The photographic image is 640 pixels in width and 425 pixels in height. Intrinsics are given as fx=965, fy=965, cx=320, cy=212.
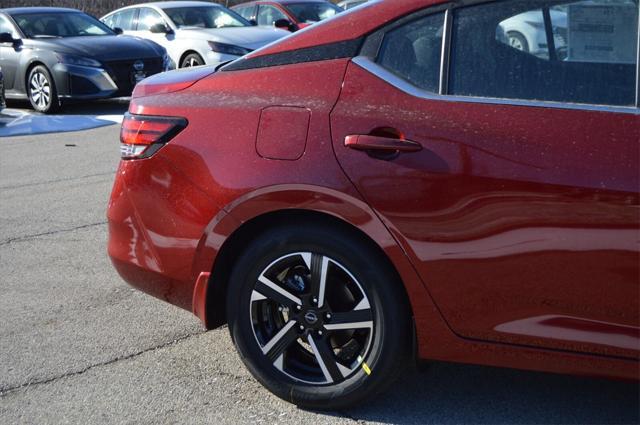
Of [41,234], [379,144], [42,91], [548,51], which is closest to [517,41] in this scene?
[548,51]

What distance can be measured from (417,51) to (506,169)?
0.58m

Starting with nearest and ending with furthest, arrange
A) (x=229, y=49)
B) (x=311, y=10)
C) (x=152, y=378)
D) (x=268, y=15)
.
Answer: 1. (x=152, y=378)
2. (x=229, y=49)
3. (x=311, y=10)
4. (x=268, y=15)

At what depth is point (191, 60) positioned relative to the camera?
15.1 meters

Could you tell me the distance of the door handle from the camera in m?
3.36

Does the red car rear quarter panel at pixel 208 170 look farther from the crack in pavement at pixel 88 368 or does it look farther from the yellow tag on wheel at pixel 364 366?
the yellow tag on wheel at pixel 364 366

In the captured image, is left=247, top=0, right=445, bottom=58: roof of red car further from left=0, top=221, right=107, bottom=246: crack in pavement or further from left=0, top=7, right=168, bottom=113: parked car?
left=0, top=7, right=168, bottom=113: parked car

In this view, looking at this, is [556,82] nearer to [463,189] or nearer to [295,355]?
[463,189]

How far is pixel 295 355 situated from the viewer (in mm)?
3762

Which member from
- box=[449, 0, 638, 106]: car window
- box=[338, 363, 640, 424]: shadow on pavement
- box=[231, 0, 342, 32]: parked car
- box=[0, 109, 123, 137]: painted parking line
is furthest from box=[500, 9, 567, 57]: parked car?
box=[231, 0, 342, 32]: parked car

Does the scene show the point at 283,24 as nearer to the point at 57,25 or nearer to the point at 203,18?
the point at 203,18

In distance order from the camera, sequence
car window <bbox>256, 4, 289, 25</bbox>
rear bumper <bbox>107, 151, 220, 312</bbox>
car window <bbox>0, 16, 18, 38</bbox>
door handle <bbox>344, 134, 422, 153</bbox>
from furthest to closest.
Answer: car window <bbox>256, 4, 289, 25</bbox> < car window <bbox>0, 16, 18, 38</bbox> < rear bumper <bbox>107, 151, 220, 312</bbox> < door handle <bbox>344, 134, 422, 153</bbox>

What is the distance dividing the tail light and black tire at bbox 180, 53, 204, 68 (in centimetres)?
1108

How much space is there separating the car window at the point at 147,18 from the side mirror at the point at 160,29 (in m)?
0.16

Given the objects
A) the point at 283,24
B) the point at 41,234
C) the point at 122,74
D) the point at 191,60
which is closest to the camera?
the point at 41,234
